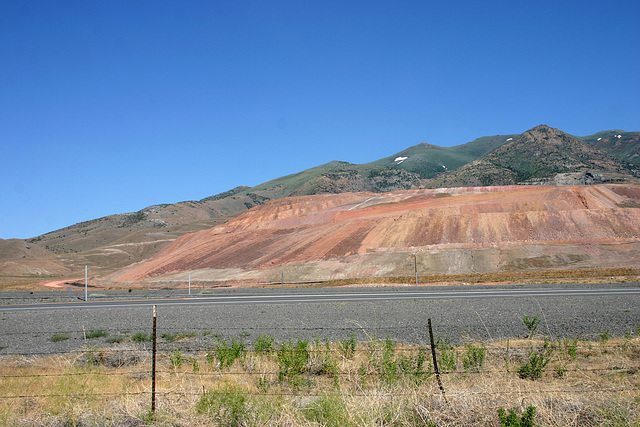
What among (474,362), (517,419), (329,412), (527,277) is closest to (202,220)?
(527,277)

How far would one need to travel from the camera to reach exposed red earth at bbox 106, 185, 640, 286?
45.8 m

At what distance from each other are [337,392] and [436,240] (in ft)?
151

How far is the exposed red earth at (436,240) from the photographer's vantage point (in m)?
45.8

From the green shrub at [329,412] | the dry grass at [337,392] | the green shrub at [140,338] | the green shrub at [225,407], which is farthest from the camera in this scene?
the green shrub at [140,338]

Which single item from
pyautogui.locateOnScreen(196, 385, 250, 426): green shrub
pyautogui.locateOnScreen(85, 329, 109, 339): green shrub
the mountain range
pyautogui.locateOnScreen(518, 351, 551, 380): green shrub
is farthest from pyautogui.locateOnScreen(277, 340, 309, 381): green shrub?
the mountain range

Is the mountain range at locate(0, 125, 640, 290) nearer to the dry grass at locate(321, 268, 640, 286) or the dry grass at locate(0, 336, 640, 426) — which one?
the dry grass at locate(321, 268, 640, 286)

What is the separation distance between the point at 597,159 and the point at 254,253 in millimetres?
151569

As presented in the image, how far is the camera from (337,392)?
7734 mm

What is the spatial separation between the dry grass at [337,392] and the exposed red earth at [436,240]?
36.3 m

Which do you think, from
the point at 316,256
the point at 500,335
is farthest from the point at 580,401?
the point at 316,256

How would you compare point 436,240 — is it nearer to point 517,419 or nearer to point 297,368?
point 297,368

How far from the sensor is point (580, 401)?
721 centimetres

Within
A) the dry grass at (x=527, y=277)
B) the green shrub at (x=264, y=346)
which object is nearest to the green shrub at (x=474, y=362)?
the green shrub at (x=264, y=346)

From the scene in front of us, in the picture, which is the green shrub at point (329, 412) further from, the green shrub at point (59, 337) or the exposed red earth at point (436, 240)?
the exposed red earth at point (436, 240)
